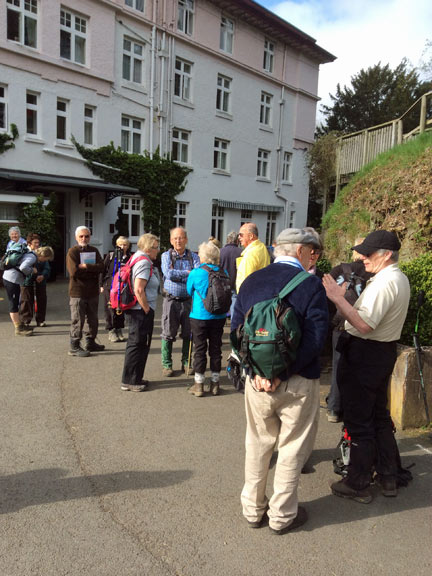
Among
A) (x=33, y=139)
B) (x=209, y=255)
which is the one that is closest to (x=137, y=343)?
(x=209, y=255)

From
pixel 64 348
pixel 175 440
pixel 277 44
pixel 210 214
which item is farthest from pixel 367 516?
pixel 277 44

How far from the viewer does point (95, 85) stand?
17.9 meters

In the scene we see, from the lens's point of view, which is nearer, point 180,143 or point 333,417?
point 333,417

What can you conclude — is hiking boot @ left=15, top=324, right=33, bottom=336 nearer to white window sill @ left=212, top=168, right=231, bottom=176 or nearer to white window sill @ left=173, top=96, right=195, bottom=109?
white window sill @ left=173, top=96, right=195, bottom=109

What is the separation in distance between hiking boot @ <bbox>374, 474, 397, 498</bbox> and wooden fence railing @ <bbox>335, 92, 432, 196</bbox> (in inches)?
315

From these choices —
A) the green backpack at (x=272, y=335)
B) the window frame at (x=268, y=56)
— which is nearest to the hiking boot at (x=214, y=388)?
the green backpack at (x=272, y=335)

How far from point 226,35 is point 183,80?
4.20m

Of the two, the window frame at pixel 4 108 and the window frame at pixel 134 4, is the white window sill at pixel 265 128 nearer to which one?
the window frame at pixel 134 4

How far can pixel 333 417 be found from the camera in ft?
15.7

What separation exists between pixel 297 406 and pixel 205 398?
269 cm

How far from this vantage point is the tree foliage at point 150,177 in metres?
18.2

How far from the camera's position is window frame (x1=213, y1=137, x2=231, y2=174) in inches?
927

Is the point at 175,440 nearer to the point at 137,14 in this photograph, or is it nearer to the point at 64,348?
the point at 64,348

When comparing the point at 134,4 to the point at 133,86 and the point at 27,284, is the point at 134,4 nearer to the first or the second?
the point at 133,86
